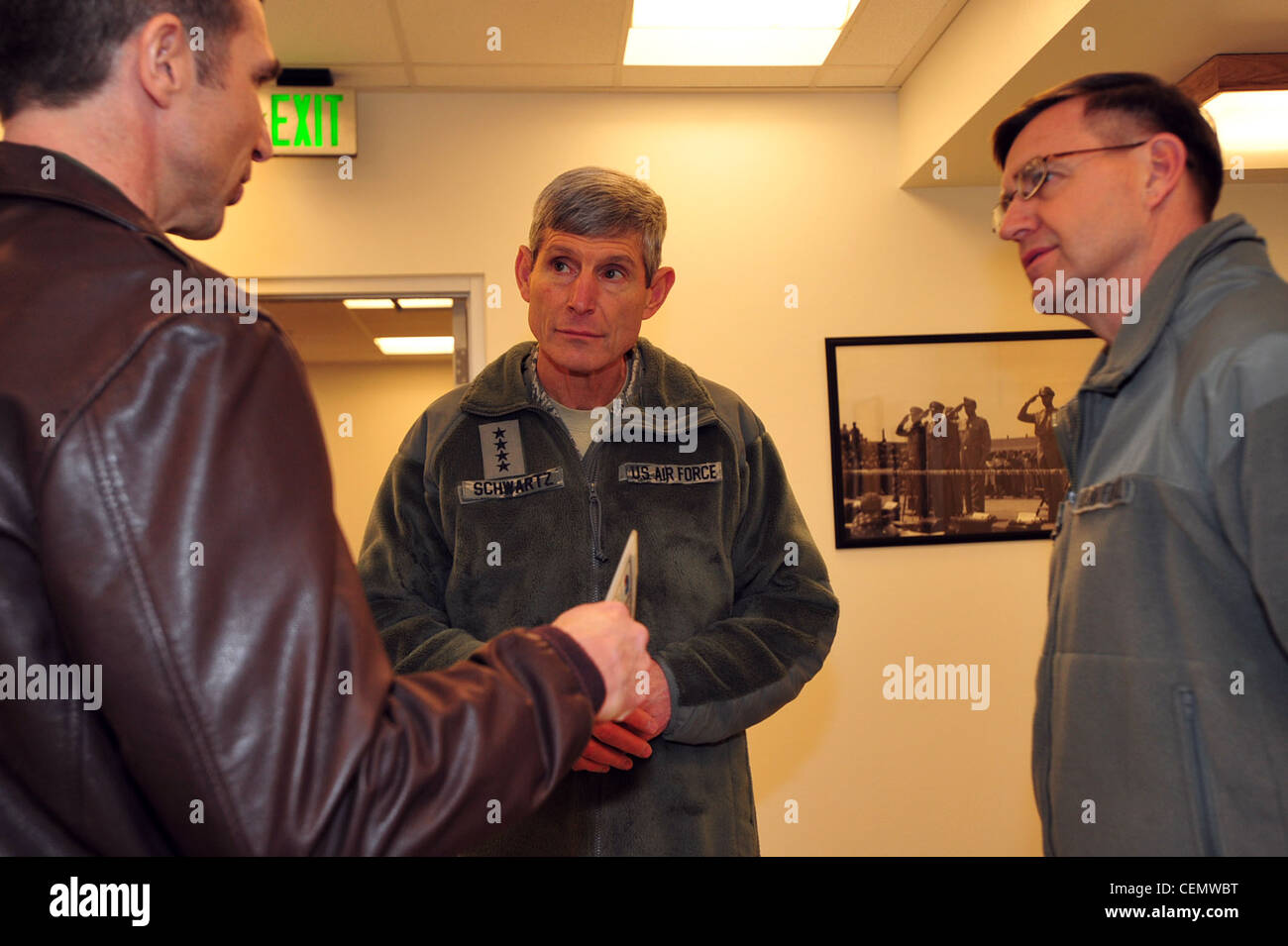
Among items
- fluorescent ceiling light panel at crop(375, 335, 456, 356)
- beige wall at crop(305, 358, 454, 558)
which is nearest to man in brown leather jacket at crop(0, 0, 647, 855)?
fluorescent ceiling light panel at crop(375, 335, 456, 356)

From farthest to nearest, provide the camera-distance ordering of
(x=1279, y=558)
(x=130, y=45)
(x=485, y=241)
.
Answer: (x=485, y=241)
(x=1279, y=558)
(x=130, y=45)

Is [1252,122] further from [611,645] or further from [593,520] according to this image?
[611,645]

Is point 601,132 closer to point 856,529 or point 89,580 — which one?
point 856,529

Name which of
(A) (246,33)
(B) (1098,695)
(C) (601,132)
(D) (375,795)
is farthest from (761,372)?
(D) (375,795)

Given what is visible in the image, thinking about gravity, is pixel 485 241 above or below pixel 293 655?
above

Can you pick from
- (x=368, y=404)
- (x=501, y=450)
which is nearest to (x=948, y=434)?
(x=501, y=450)

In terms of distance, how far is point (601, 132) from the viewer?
3697 millimetres

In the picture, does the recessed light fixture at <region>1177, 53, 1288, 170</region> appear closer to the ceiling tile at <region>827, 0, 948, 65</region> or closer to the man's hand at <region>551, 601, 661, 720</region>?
the ceiling tile at <region>827, 0, 948, 65</region>

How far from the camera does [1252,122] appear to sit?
3045mm

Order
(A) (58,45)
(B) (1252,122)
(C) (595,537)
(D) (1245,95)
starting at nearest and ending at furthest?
(A) (58,45), (C) (595,537), (D) (1245,95), (B) (1252,122)

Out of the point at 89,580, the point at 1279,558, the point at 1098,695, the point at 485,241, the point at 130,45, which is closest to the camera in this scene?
the point at 89,580

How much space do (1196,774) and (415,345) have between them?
18.4 feet

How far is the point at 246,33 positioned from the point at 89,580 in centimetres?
60

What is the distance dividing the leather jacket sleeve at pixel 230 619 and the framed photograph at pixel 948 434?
3072 mm
